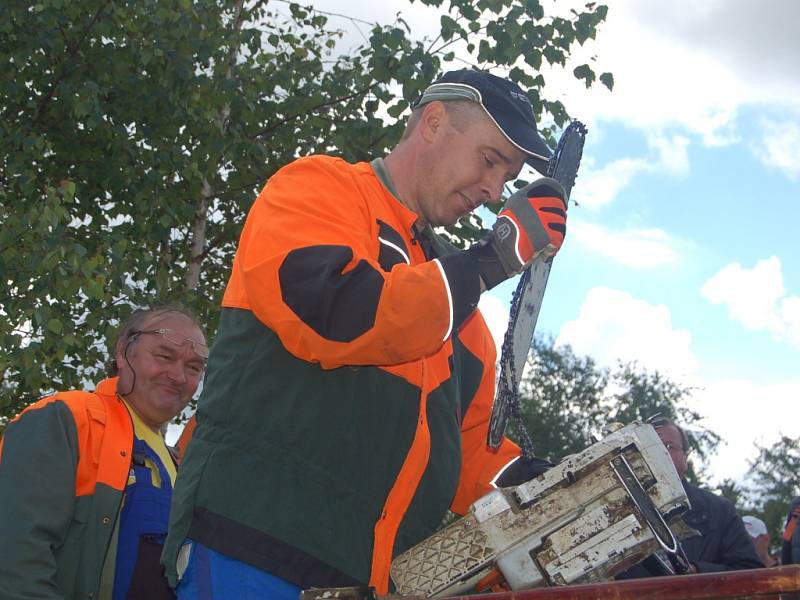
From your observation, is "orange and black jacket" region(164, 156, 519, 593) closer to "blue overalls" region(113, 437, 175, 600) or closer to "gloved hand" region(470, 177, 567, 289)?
"gloved hand" region(470, 177, 567, 289)

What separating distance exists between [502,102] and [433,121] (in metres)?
0.19

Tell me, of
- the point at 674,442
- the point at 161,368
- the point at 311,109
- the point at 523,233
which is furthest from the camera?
the point at 311,109

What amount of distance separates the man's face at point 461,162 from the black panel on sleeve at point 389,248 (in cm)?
23

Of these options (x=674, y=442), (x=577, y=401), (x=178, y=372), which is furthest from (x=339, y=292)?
(x=577, y=401)

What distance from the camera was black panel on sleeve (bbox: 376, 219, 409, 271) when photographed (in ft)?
7.55

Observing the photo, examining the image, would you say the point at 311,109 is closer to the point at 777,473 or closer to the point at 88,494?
the point at 88,494

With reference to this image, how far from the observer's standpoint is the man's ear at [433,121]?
8.43ft

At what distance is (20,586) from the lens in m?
2.79

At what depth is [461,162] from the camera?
254cm

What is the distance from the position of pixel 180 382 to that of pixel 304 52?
19.8 feet

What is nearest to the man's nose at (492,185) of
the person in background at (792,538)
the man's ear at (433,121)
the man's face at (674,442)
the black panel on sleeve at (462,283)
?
the man's ear at (433,121)

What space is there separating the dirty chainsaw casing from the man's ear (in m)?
0.94

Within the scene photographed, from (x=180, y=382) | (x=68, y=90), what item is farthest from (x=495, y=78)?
(x=68, y=90)

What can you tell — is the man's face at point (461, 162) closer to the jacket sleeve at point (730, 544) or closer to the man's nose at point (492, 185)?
the man's nose at point (492, 185)
